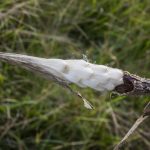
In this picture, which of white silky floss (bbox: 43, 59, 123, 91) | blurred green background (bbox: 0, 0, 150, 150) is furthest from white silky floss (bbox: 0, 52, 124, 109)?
blurred green background (bbox: 0, 0, 150, 150)

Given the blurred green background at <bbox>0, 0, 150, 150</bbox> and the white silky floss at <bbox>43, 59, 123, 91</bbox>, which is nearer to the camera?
the white silky floss at <bbox>43, 59, 123, 91</bbox>

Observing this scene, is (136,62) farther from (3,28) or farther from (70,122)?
(3,28)

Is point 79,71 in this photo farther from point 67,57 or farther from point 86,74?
point 67,57

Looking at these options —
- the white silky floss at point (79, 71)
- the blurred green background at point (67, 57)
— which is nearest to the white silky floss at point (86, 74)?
the white silky floss at point (79, 71)

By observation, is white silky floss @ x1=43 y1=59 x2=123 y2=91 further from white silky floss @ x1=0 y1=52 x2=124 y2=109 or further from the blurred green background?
the blurred green background

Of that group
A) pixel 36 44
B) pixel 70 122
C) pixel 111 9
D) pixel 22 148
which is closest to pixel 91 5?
pixel 111 9

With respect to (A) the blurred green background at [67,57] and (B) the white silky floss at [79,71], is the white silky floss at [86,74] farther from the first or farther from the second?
(A) the blurred green background at [67,57]

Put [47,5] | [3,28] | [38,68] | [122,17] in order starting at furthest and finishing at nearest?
[122,17] → [47,5] → [3,28] → [38,68]
